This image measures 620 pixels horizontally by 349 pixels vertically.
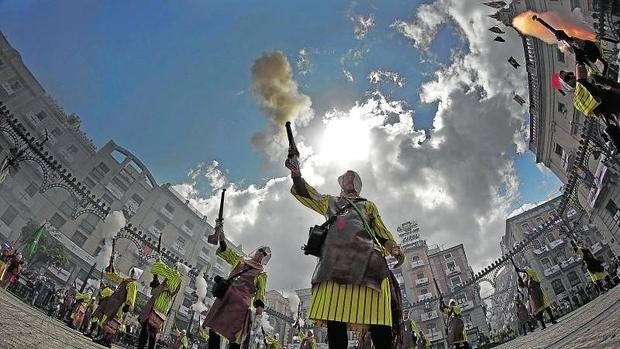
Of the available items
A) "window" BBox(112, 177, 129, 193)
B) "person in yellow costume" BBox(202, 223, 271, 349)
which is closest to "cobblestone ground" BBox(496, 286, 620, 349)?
"person in yellow costume" BBox(202, 223, 271, 349)

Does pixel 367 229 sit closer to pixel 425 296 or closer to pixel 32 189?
pixel 32 189

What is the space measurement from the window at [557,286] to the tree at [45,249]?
58.2m

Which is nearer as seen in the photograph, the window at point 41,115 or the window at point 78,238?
the window at point 78,238

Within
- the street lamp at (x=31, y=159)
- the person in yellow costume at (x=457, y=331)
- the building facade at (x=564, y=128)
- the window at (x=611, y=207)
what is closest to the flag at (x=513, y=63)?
the building facade at (x=564, y=128)

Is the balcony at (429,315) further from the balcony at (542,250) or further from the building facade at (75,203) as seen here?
the building facade at (75,203)

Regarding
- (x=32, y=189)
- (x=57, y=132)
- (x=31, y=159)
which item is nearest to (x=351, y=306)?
(x=31, y=159)

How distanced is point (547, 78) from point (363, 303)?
31134mm

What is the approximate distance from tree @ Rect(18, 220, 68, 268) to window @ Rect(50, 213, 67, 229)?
8.90 ft

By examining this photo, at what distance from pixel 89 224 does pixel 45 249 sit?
8385 millimetres

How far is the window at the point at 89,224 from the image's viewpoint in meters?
40.1

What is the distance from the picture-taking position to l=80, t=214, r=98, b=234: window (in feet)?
131

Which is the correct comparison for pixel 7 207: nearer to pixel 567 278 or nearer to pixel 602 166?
pixel 602 166

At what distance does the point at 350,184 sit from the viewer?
3.36 m

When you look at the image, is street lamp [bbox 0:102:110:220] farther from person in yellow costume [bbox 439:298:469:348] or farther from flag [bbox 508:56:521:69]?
flag [bbox 508:56:521:69]
